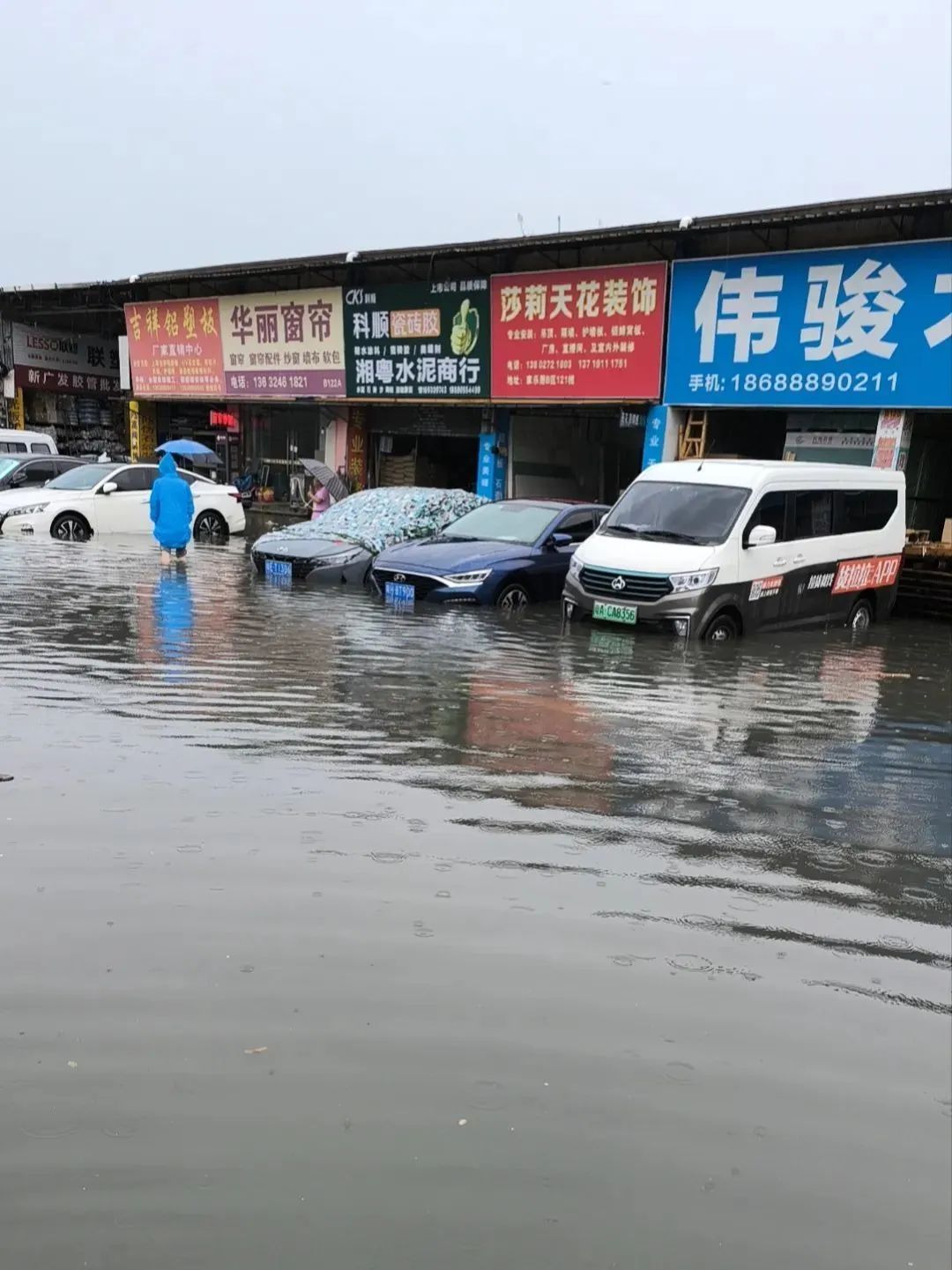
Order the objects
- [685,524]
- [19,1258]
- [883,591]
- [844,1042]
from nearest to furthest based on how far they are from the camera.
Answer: [19,1258]
[844,1042]
[685,524]
[883,591]

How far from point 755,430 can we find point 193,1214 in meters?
19.4

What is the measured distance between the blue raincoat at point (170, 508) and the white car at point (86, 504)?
3.38 meters

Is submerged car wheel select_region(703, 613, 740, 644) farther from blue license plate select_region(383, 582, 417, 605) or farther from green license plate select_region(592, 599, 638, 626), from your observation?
blue license plate select_region(383, 582, 417, 605)

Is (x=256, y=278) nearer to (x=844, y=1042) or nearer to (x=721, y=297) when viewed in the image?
(x=721, y=297)

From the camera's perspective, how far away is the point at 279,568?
43.2 feet

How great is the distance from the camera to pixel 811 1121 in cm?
251

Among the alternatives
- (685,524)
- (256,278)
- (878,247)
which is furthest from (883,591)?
(256,278)

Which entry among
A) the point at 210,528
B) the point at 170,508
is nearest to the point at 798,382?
the point at 170,508

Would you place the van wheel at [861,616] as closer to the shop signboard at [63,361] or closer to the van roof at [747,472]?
the van roof at [747,472]

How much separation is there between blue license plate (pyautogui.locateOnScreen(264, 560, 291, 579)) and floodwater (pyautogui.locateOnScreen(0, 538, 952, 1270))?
685 cm

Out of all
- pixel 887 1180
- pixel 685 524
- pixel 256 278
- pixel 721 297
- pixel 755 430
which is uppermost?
pixel 256 278

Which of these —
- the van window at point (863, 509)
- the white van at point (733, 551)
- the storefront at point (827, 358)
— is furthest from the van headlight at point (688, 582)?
the storefront at point (827, 358)

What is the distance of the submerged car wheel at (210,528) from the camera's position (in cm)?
1938

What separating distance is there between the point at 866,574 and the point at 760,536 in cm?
267
